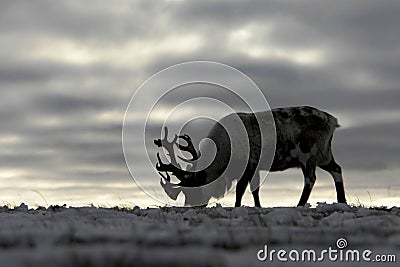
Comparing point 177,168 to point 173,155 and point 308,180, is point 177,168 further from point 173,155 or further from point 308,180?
point 308,180

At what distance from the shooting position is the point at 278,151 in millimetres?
15711

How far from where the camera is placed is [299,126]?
15.7m

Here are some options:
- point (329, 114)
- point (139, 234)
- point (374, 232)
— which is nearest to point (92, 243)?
point (139, 234)

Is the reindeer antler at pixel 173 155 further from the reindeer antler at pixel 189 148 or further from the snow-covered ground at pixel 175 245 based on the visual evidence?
the snow-covered ground at pixel 175 245

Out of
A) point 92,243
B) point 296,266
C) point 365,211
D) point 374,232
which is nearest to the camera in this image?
point 296,266

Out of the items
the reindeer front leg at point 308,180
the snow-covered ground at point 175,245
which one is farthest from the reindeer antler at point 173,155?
the snow-covered ground at point 175,245

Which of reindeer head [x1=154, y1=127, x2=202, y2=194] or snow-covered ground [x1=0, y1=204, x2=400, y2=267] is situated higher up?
reindeer head [x1=154, y1=127, x2=202, y2=194]

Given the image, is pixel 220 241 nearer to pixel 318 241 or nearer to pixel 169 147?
pixel 318 241

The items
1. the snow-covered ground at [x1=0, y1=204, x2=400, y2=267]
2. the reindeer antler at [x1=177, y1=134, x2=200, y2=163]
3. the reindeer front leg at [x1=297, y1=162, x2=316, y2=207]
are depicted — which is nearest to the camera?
the snow-covered ground at [x1=0, y1=204, x2=400, y2=267]

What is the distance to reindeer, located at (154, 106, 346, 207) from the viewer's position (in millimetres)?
15695

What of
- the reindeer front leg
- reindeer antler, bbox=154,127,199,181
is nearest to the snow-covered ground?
the reindeer front leg

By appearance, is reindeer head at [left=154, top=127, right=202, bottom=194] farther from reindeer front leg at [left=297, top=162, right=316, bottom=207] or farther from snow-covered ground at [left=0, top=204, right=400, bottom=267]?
snow-covered ground at [left=0, top=204, right=400, bottom=267]

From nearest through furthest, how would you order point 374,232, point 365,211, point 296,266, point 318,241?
point 296,266, point 318,241, point 374,232, point 365,211

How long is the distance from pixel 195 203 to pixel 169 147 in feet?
6.02
